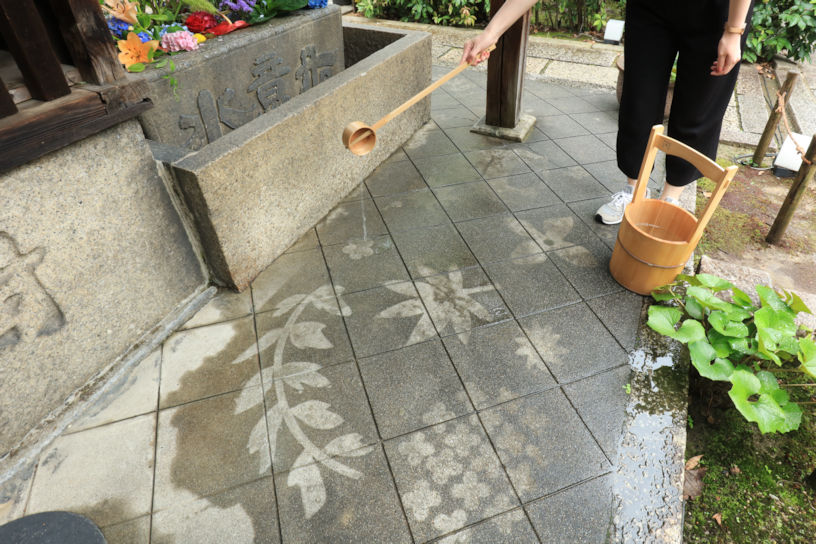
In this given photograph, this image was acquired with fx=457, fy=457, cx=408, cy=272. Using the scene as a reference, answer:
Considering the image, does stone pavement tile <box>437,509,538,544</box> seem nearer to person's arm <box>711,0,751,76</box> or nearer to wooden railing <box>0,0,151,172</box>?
wooden railing <box>0,0,151,172</box>

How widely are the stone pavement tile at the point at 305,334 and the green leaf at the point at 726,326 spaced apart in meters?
1.94

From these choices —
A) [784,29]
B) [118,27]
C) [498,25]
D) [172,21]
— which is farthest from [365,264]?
[784,29]

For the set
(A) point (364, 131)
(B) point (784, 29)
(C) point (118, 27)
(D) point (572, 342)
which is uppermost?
(C) point (118, 27)

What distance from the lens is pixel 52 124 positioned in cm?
200

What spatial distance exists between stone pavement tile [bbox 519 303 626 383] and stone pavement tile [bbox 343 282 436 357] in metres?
0.66

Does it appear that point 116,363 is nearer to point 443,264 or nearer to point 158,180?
point 158,180

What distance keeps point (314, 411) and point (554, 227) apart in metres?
2.36

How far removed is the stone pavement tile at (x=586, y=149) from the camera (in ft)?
15.0

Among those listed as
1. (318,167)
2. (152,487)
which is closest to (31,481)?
(152,487)

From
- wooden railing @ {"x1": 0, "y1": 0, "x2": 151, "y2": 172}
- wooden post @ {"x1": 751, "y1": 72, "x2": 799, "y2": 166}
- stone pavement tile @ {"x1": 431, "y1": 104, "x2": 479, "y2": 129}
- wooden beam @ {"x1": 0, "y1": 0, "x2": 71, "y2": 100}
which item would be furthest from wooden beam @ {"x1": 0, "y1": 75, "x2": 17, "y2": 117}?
wooden post @ {"x1": 751, "y1": 72, "x2": 799, "y2": 166}

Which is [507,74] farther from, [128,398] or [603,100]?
[128,398]

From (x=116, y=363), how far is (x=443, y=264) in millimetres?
2120

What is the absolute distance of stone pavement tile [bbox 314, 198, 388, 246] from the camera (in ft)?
11.7

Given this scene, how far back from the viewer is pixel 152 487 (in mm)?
2107
